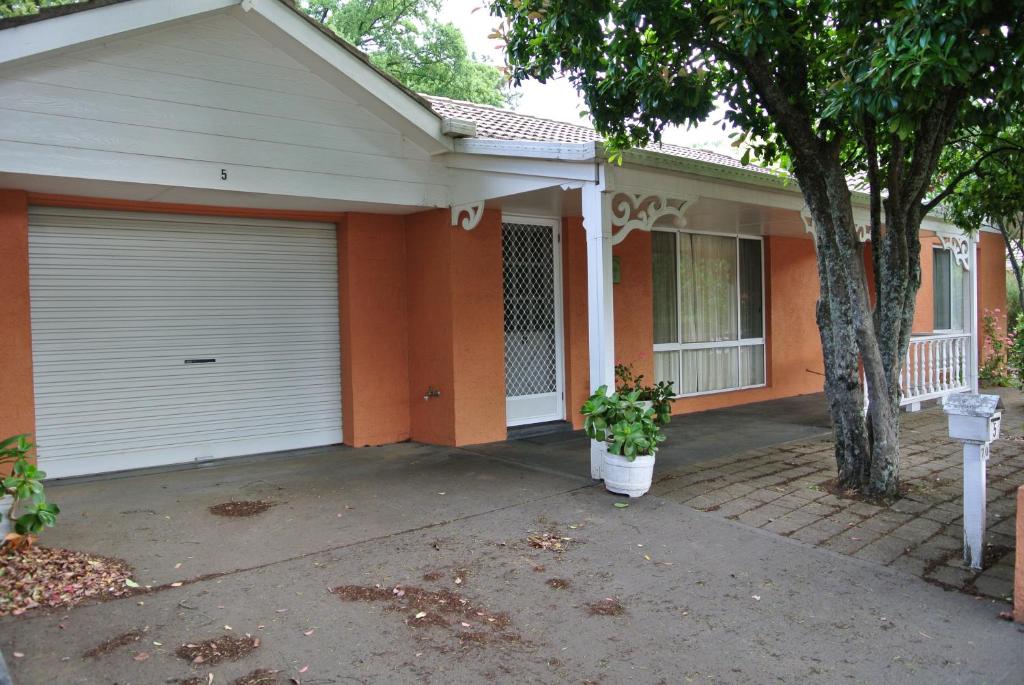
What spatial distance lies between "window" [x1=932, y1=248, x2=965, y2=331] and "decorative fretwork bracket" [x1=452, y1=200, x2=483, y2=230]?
10.8 meters

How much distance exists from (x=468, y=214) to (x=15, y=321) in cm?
413

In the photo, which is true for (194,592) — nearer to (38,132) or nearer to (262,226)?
(38,132)

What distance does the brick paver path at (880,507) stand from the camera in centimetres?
451

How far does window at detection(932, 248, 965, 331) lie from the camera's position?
1428 centimetres

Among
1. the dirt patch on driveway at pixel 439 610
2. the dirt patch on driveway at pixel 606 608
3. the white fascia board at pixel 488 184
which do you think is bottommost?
the dirt patch on driveway at pixel 606 608

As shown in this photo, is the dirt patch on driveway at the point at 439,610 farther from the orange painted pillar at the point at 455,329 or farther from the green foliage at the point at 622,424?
the orange painted pillar at the point at 455,329

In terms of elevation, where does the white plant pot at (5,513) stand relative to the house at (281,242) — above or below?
below

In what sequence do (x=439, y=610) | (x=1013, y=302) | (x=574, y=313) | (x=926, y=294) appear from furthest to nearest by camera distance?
1. (x=1013, y=302)
2. (x=926, y=294)
3. (x=574, y=313)
4. (x=439, y=610)

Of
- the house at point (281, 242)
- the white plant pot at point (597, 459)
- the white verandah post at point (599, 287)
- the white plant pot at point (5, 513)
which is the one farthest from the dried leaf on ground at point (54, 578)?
the white verandah post at point (599, 287)

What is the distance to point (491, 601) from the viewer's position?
3.95m

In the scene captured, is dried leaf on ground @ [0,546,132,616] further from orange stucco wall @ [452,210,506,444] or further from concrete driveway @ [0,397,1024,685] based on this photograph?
orange stucco wall @ [452,210,506,444]

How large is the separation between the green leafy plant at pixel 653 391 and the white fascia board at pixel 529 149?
6.71 ft

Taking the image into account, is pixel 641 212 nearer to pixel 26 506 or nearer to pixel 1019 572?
pixel 1019 572

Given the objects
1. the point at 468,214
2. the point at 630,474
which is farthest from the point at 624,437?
the point at 468,214
